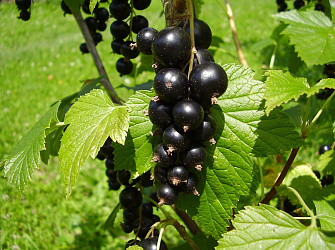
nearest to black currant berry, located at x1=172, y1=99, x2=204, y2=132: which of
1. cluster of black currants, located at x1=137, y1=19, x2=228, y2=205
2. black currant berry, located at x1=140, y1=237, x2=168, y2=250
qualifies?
cluster of black currants, located at x1=137, y1=19, x2=228, y2=205

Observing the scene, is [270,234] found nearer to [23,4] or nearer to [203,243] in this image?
[203,243]

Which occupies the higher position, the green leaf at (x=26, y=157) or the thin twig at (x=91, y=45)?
the thin twig at (x=91, y=45)

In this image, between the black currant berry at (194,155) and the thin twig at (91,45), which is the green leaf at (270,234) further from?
the thin twig at (91,45)

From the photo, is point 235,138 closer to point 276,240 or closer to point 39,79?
point 276,240

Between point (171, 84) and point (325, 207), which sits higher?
point (171, 84)

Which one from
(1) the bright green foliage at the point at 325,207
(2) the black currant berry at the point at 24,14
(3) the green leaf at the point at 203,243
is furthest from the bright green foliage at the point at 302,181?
(2) the black currant berry at the point at 24,14

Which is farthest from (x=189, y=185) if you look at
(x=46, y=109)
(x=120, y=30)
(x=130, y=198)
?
(x=46, y=109)
